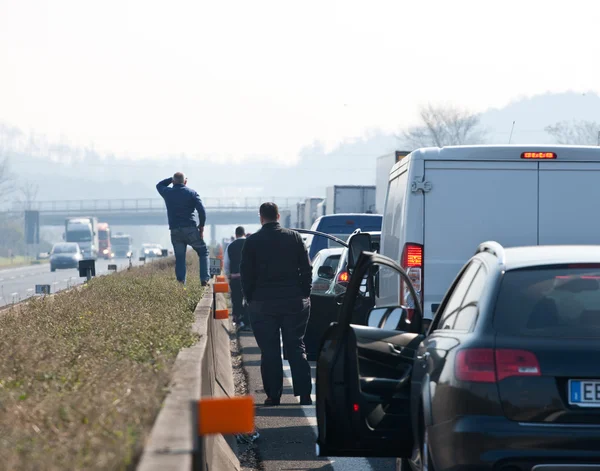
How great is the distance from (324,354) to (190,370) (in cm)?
77

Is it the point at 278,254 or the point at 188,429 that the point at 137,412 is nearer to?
the point at 188,429

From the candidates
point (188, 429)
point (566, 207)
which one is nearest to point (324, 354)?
point (188, 429)

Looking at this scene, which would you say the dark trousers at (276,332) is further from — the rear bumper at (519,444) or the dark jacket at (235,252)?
the dark jacket at (235,252)

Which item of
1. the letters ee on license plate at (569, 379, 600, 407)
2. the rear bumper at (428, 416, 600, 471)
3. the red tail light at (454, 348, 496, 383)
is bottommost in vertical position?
the rear bumper at (428, 416, 600, 471)

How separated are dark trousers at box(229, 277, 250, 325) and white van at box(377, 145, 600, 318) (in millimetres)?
12350

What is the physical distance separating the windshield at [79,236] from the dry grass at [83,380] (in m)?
92.4

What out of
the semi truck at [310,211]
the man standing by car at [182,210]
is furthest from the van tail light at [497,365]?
the semi truck at [310,211]

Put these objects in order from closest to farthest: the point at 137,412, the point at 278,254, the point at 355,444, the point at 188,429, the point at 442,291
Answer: the point at 188,429 → the point at 137,412 → the point at 355,444 → the point at 442,291 → the point at 278,254

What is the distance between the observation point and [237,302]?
74.3 ft

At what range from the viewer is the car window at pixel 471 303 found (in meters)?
6.13

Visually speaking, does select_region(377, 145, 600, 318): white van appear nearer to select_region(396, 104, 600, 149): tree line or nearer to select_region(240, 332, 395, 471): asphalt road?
select_region(240, 332, 395, 471): asphalt road

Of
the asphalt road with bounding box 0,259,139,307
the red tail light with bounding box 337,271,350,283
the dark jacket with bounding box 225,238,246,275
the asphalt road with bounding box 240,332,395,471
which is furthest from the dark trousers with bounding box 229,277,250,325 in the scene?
the asphalt road with bounding box 240,332,395,471

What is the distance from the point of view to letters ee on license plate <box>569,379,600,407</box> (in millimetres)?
5723

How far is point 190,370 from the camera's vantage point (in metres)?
7.08
